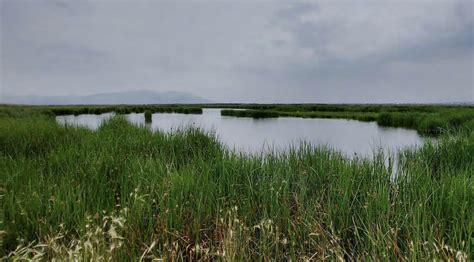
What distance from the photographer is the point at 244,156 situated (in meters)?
5.68

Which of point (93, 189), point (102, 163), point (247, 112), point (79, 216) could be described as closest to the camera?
point (79, 216)

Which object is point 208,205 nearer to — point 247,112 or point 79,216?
point 79,216

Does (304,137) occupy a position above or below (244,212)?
above

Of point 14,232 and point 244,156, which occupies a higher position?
point 244,156

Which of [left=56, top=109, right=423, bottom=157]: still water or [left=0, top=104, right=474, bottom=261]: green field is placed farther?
[left=56, top=109, right=423, bottom=157]: still water

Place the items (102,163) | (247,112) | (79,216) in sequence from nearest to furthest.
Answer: (79,216)
(102,163)
(247,112)

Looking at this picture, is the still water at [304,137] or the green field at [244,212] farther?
the still water at [304,137]

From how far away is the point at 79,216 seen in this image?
3672 mm

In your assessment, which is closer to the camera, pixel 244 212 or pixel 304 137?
pixel 244 212

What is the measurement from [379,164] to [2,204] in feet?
17.5

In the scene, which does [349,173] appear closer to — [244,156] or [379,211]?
[379,211]

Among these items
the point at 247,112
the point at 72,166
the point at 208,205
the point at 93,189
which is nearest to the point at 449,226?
the point at 208,205

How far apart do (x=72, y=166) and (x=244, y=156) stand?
3.05m

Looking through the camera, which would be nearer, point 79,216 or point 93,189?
point 79,216
